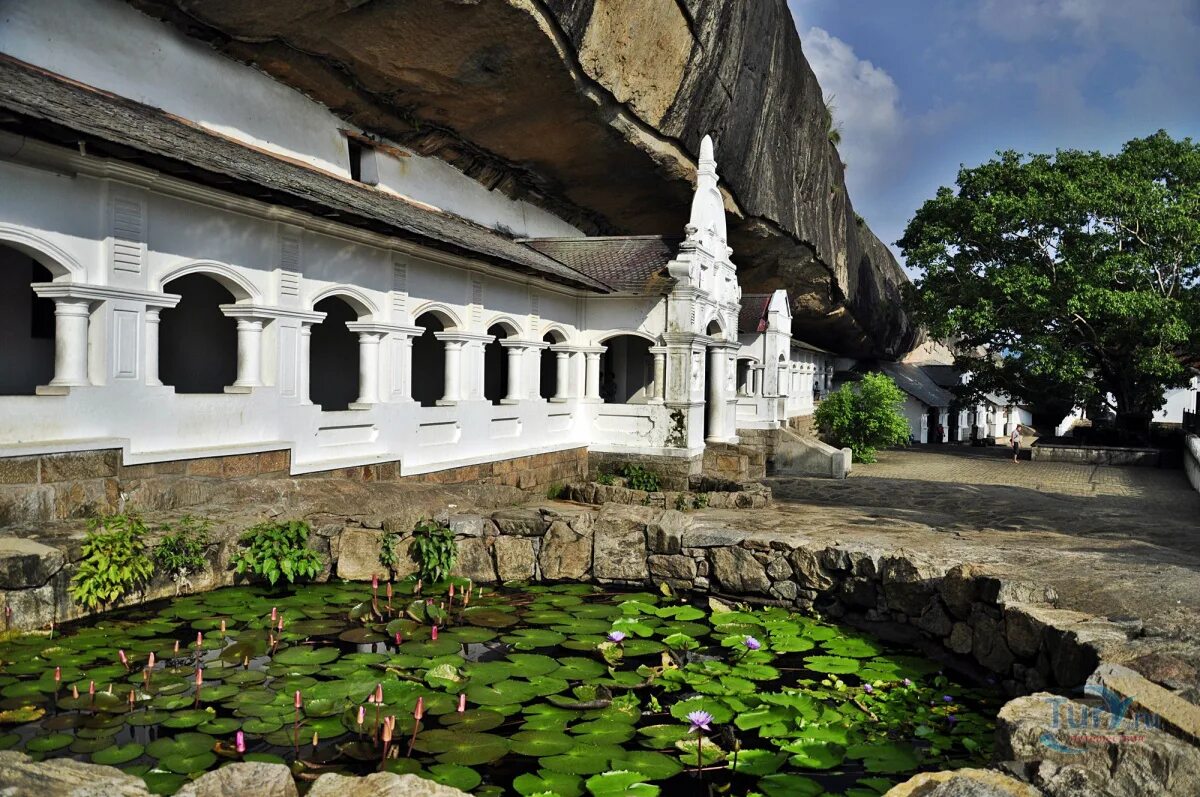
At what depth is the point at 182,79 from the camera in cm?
1159

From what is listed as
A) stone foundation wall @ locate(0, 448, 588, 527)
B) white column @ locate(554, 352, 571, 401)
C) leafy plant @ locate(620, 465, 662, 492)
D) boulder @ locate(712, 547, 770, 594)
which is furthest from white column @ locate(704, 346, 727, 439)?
boulder @ locate(712, 547, 770, 594)

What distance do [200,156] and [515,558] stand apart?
5244 mm

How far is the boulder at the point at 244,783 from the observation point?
11.3 ft

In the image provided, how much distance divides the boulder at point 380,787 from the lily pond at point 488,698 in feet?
2.83

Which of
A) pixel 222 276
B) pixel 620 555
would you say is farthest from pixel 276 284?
pixel 620 555

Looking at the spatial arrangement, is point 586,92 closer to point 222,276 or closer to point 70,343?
point 222,276

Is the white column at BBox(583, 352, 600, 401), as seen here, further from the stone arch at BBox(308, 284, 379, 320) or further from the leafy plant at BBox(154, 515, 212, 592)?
the leafy plant at BBox(154, 515, 212, 592)

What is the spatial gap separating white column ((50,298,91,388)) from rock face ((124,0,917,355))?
482 cm

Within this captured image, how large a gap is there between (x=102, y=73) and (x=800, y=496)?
12.7m

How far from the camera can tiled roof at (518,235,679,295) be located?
16.8m

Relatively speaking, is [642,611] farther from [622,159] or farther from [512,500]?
[622,159]

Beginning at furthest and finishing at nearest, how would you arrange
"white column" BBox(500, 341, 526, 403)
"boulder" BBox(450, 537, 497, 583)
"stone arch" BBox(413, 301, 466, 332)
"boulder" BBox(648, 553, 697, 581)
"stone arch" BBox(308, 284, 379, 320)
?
1. "white column" BBox(500, 341, 526, 403)
2. "stone arch" BBox(413, 301, 466, 332)
3. "stone arch" BBox(308, 284, 379, 320)
4. "boulder" BBox(648, 553, 697, 581)
5. "boulder" BBox(450, 537, 497, 583)

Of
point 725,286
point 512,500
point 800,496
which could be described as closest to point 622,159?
point 725,286

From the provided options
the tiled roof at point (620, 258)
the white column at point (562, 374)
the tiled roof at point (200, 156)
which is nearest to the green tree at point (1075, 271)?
the tiled roof at point (620, 258)
